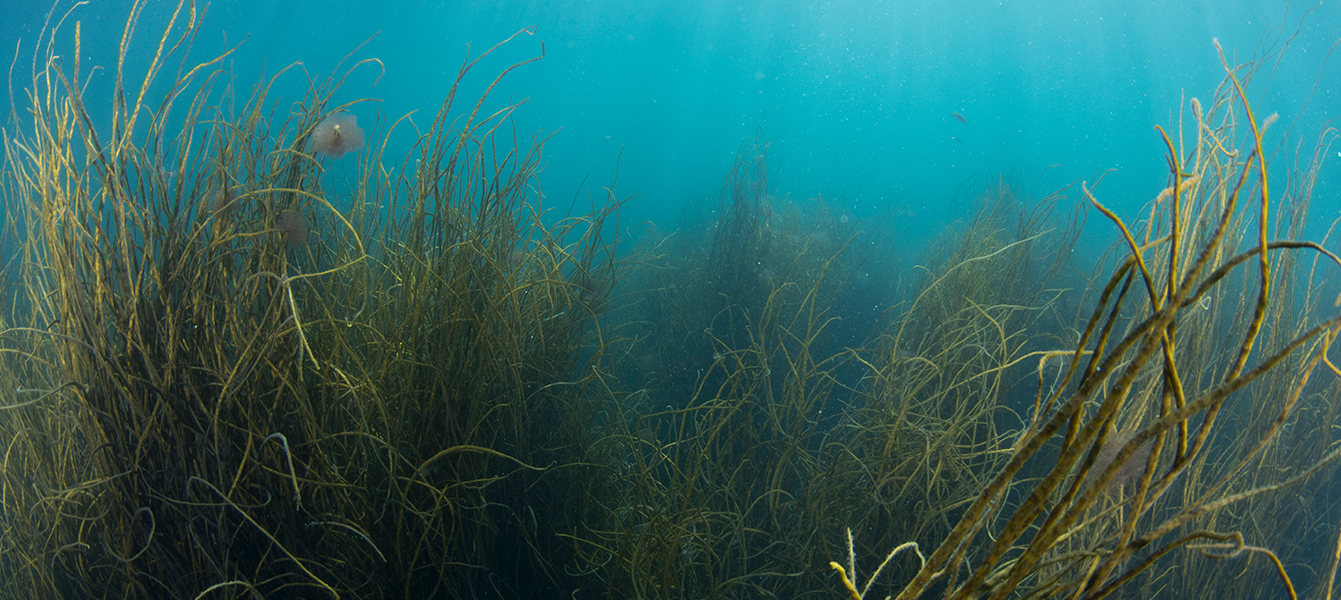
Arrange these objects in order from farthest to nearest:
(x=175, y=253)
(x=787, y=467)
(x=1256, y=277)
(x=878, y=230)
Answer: (x=878, y=230)
(x=787, y=467)
(x=1256, y=277)
(x=175, y=253)

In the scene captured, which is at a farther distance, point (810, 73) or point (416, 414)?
point (810, 73)

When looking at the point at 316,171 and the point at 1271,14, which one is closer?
the point at 316,171

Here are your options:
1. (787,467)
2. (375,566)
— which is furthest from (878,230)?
(375,566)

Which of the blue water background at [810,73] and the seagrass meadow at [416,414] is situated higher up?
the blue water background at [810,73]

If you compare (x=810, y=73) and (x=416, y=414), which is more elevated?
(x=810, y=73)

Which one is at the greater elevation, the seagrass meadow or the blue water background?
the blue water background

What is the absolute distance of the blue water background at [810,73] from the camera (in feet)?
115

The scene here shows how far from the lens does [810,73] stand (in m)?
64.0

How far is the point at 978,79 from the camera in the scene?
62.6 m

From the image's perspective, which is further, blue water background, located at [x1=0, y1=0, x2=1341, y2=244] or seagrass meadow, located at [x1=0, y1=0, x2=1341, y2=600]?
blue water background, located at [x1=0, y1=0, x2=1341, y2=244]

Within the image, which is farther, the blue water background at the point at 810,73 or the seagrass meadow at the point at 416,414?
the blue water background at the point at 810,73

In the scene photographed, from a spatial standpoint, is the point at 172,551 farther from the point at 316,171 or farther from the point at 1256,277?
the point at 1256,277

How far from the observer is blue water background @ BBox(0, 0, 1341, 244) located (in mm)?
35094

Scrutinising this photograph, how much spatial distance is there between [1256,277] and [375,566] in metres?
3.78
